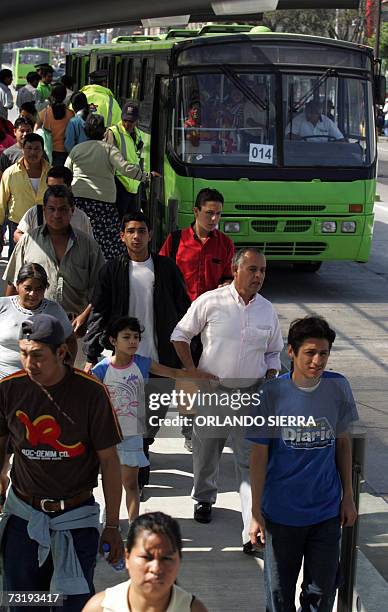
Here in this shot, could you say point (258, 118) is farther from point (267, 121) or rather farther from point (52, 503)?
point (52, 503)

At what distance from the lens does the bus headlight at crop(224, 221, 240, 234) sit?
47.5 feet

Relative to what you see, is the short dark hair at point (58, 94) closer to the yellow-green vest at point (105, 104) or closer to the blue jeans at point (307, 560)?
the yellow-green vest at point (105, 104)

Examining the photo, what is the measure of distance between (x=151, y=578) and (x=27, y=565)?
1.38m

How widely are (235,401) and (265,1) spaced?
2260 mm

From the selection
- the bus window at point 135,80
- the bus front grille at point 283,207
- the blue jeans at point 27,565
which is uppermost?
the bus window at point 135,80

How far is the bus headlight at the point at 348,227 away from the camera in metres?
14.7

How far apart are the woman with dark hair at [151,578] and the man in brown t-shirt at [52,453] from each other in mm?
1057

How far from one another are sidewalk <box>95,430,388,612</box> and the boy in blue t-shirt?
1.95ft

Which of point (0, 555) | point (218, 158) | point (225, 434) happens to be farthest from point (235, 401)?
point (218, 158)

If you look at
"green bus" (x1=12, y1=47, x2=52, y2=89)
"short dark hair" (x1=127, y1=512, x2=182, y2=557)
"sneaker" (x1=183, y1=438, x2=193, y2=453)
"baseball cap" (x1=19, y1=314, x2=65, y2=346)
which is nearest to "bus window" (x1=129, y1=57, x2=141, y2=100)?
"sneaker" (x1=183, y1=438, x2=193, y2=453)

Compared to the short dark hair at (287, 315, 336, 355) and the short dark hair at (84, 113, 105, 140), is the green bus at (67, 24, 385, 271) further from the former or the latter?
the short dark hair at (287, 315, 336, 355)

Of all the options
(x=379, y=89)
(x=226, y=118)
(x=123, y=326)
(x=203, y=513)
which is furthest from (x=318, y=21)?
(x=123, y=326)

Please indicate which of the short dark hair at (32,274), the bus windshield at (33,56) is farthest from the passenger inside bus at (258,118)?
the bus windshield at (33,56)

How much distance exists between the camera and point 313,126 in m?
15.0
